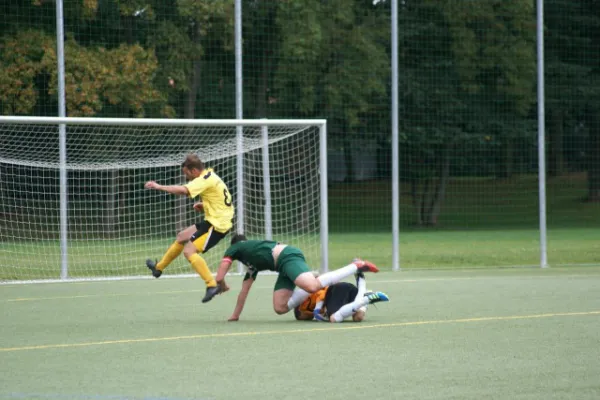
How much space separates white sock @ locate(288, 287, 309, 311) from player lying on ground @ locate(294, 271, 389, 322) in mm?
128

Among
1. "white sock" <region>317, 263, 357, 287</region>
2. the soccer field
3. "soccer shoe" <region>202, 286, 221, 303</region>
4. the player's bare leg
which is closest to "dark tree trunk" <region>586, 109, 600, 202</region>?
the soccer field

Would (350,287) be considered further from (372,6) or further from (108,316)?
(372,6)

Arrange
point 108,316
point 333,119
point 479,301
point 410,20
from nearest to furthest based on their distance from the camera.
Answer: point 108,316, point 479,301, point 410,20, point 333,119

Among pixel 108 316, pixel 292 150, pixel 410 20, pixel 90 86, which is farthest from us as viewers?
pixel 410 20

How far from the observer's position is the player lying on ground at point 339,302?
9.57 metres

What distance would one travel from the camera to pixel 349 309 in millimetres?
9641

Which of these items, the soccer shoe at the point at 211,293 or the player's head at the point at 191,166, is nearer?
the soccer shoe at the point at 211,293

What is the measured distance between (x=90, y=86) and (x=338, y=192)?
9.55m

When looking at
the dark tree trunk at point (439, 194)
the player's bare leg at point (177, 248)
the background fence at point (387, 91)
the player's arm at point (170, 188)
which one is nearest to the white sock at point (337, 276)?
the player's arm at point (170, 188)

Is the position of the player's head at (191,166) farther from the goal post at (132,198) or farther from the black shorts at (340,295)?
the goal post at (132,198)

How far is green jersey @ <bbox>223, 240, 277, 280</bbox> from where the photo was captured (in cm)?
985

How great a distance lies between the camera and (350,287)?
32.3 ft

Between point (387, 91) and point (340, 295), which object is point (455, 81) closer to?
point (387, 91)

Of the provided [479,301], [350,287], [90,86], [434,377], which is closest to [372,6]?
[90,86]
